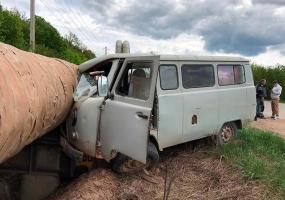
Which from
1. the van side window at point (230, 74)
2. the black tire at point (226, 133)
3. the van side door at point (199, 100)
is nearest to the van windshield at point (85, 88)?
the van side door at point (199, 100)

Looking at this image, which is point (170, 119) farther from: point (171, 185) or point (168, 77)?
point (171, 185)

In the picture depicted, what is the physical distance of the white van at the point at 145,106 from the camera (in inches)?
257

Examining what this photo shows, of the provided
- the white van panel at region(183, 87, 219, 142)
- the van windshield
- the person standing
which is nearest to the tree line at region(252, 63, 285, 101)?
the person standing

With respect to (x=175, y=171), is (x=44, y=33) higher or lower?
higher

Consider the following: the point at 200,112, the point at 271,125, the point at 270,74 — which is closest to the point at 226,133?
the point at 200,112

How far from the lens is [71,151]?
727 cm

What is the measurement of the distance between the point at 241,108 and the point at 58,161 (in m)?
4.03

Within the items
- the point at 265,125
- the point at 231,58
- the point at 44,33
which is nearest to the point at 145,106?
the point at 231,58

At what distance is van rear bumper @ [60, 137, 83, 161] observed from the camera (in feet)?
23.6

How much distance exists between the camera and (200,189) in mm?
7078

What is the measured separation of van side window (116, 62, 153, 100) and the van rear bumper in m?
1.07

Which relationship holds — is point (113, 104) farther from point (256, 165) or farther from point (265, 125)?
point (265, 125)

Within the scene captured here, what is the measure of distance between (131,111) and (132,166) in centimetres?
120

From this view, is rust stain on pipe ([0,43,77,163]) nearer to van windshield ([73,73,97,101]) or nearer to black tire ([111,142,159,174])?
van windshield ([73,73,97,101])
